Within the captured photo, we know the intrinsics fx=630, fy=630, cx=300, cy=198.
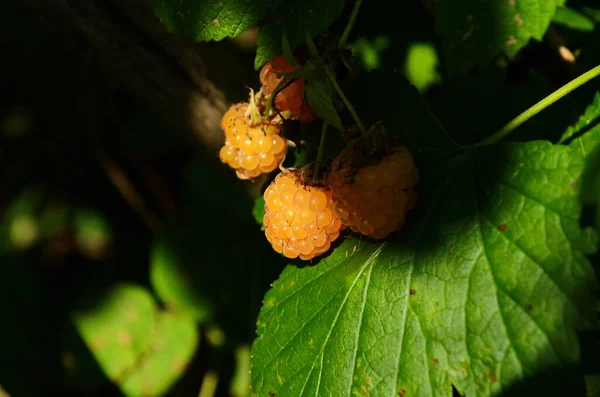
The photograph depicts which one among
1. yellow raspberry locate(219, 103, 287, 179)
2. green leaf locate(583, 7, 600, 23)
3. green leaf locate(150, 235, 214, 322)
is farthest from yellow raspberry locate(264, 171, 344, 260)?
green leaf locate(150, 235, 214, 322)

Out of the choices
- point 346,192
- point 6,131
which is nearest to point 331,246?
point 346,192

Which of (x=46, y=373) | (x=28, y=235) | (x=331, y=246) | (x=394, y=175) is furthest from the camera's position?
(x=28, y=235)

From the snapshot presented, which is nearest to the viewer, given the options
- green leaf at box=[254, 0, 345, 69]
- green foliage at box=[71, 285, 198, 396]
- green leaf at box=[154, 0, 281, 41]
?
green leaf at box=[254, 0, 345, 69]

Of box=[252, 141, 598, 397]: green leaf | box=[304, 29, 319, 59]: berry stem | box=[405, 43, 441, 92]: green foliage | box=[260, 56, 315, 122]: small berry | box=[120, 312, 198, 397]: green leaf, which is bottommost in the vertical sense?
box=[120, 312, 198, 397]: green leaf

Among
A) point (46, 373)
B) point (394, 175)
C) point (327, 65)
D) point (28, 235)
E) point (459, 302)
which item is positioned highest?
point (327, 65)

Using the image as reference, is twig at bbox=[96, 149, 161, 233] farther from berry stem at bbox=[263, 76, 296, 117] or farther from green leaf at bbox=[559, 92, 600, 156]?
green leaf at bbox=[559, 92, 600, 156]

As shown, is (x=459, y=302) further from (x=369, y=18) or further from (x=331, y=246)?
(x=369, y=18)

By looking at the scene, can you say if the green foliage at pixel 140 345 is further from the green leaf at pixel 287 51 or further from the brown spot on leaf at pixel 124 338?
the green leaf at pixel 287 51

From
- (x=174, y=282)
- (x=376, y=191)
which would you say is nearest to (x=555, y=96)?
(x=376, y=191)
